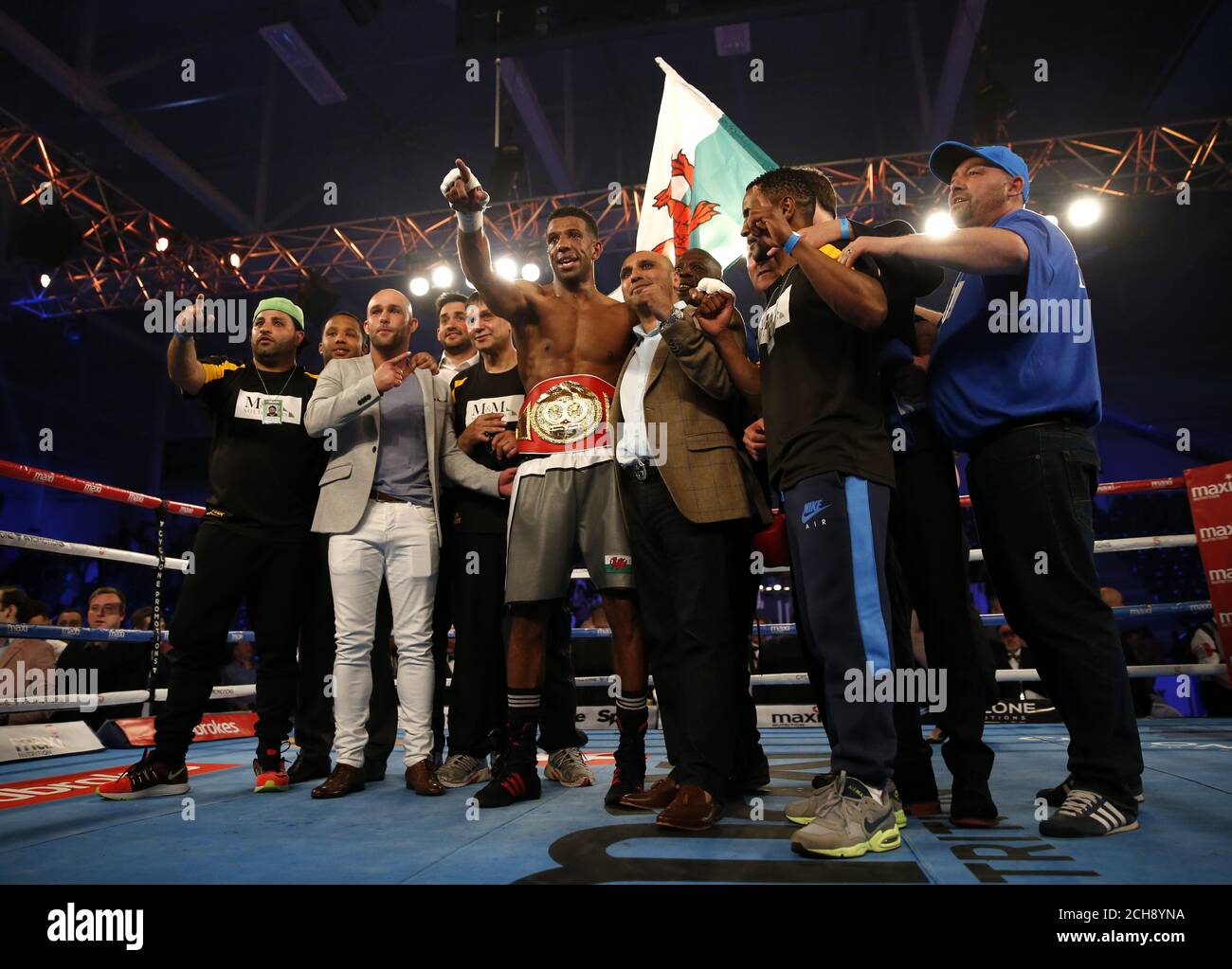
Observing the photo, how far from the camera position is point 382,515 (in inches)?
105

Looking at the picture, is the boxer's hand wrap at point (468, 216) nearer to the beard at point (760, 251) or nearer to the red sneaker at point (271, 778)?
the beard at point (760, 251)

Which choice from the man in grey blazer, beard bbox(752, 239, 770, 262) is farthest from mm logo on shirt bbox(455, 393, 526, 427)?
beard bbox(752, 239, 770, 262)

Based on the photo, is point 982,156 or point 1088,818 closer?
point 1088,818

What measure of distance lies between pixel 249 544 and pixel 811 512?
193cm

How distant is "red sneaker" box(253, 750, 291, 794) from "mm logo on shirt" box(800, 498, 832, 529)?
1.87m

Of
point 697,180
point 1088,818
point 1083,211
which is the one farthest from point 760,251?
point 1083,211

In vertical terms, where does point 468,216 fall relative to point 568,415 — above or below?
above

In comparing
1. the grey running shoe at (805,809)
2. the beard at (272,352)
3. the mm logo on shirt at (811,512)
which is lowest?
the grey running shoe at (805,809)

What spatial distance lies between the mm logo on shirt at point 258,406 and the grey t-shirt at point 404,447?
1.09 ft

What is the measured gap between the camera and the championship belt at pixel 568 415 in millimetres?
2426

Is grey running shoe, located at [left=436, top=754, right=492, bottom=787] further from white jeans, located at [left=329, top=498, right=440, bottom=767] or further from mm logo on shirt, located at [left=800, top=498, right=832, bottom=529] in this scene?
mm logo on shirt, located at [left=800, top=498, right=832, bottom=529]

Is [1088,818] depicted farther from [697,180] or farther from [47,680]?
[47,680]
